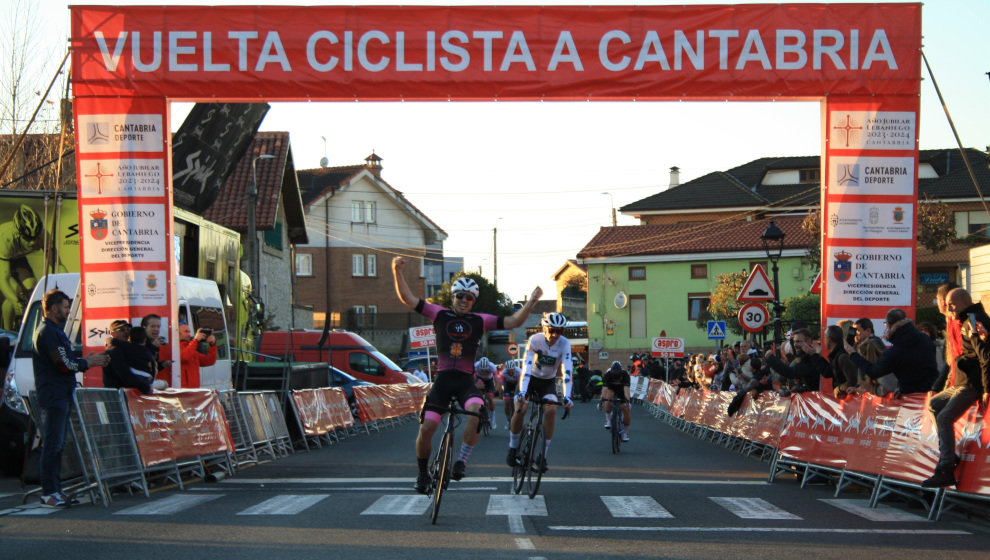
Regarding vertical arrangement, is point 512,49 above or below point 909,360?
above

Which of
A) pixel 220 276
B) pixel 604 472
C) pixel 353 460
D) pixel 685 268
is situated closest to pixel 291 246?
pixel 685 268

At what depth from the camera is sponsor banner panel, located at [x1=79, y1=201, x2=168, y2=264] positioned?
49.2ft

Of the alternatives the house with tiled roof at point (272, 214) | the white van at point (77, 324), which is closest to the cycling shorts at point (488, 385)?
the white van at point (77, 324)

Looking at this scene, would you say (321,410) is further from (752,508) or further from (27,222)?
(752,508)

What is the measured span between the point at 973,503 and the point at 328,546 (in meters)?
5.43

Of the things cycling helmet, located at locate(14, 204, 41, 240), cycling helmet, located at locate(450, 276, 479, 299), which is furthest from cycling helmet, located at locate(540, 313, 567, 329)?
cycling helmet, located at locate(14, 204, 41, 240)

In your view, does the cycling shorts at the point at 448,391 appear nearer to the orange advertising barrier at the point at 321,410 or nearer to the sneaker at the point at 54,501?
the sneaker at the point at 54,501

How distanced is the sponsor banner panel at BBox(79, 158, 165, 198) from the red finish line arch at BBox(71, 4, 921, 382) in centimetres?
26

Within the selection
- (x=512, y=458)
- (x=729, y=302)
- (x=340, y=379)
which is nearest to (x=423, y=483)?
(x=512, y=458)

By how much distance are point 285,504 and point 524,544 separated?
11.2ft

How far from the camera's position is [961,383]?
9.91 m

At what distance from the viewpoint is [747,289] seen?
22250 millimetres

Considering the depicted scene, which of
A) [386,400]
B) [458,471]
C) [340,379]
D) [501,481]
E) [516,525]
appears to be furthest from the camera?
[340,379]

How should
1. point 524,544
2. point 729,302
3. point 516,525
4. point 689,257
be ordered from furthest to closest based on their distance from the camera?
point 689,257
point 729,302
point 516,525
point 524,544
